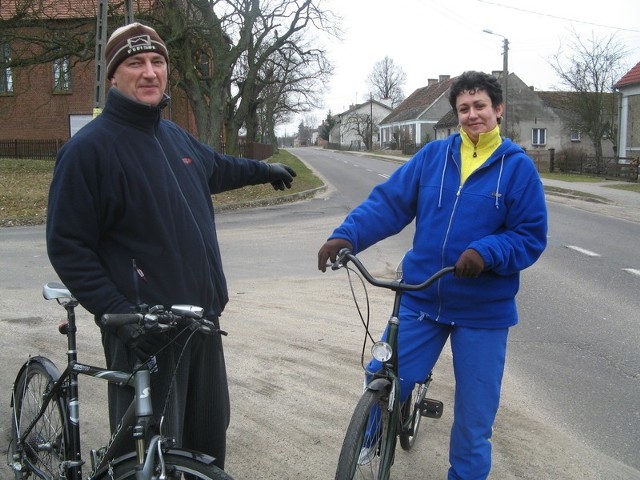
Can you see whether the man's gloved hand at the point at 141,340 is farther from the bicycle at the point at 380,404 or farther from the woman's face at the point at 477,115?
the woman's face at the point at 477,115

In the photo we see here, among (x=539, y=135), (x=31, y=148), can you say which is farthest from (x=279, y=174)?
(x=539, y=135)

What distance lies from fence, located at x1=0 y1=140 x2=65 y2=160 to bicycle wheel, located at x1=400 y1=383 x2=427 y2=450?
111 feet

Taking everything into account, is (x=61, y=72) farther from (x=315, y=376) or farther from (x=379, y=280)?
(x=379, y=280)

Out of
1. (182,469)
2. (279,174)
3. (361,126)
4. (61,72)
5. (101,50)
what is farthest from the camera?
(361,126)

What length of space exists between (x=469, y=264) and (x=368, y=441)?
87 centimetres

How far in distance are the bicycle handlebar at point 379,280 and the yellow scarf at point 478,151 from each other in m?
0.50

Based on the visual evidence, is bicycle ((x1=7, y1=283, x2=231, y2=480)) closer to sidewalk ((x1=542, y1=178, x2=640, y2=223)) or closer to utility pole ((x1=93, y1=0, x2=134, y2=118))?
utility pole ((x1=93, y1=0, x2=134, y2=118))

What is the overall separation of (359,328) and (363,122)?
296 feet

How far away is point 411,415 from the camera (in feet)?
11.3

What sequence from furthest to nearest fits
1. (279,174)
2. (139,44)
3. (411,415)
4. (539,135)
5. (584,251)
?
(539,135) → (584,251) → (411,415) → (279,174) → (139,44)

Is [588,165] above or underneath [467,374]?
above

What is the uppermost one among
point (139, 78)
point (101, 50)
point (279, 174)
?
point (101, 50)

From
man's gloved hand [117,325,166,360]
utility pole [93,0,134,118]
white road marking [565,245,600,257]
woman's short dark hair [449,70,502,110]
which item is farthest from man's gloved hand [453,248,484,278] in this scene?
utility pole [93,0,134,118]

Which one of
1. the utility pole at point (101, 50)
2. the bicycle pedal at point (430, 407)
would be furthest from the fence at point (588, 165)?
the bicycle pedal at point (430, 407)
